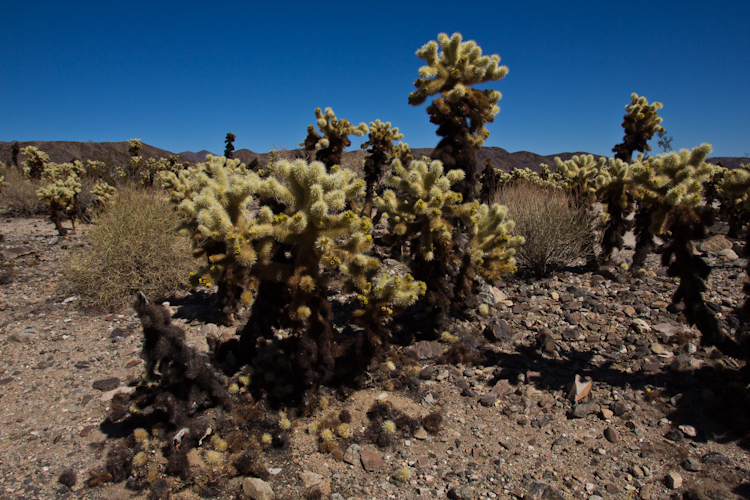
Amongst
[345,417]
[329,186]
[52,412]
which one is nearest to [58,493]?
[52,412]

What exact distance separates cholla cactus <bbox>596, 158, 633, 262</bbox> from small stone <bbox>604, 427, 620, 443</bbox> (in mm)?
4883

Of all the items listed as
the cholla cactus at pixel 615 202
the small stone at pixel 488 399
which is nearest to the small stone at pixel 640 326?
the small stone at pixel 488 399

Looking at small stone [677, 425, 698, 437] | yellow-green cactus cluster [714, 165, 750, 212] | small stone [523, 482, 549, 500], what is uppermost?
yellow-green cactus cluster [714, 165, 750, 212]

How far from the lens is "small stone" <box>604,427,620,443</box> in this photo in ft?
10.9

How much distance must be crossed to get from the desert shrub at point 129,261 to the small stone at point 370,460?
16.4 feet

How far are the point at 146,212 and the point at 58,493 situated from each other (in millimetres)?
5607

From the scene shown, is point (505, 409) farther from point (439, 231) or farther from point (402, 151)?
point (402, 151)

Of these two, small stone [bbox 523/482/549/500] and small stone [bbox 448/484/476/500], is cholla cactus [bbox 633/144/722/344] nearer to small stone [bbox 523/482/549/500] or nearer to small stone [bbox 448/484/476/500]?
small stone [bbox 523/482/549/500]

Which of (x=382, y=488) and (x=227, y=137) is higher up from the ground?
(x=227, y=137)

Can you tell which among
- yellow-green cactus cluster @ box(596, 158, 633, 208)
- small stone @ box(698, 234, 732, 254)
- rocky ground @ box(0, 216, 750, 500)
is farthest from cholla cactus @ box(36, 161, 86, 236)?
small stone @ box(698, 234, 732, 254)

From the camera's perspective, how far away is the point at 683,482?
2.84 metres

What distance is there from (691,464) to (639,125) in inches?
341

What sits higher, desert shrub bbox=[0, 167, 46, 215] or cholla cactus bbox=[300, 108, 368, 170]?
cholla cactus bbox=[300, 108, 368, 170]

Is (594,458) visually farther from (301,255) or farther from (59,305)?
(59,305)
